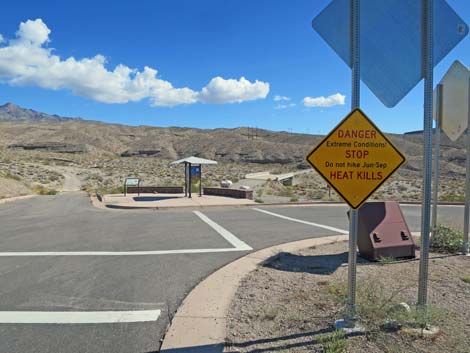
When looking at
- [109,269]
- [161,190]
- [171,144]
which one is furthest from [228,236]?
[171,144]

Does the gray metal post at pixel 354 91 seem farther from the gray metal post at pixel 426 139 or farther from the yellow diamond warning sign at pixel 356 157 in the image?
the gray metal post at pixel 426 139

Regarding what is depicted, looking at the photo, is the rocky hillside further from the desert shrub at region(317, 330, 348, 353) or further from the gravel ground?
the desert shrub at region(317, 330, 348, 353)

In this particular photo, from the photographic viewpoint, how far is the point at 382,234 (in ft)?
19.5

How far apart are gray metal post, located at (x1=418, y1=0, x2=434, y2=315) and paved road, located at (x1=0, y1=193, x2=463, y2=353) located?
2.55 metres

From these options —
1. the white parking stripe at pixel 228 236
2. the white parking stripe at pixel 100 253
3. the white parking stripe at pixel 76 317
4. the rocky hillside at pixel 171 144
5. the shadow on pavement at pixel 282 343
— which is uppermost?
the rocky hillside at pixel 171 144

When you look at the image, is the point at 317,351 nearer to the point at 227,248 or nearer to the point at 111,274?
the point at 111,274

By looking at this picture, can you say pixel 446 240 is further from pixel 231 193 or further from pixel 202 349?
pixel 231 193

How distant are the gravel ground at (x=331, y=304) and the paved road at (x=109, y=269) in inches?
33.5

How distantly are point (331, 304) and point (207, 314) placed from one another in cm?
134

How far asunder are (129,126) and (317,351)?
449ft

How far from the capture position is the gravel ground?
316 centimetres

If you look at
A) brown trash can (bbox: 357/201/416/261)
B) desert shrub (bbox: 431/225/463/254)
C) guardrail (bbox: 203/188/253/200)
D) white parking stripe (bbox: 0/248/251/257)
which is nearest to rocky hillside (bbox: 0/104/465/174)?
guardrail (bbox: 203/188/253/200)

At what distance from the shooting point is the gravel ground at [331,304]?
3.16 meters

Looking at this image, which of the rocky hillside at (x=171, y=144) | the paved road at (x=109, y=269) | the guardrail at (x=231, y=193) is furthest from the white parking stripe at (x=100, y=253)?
the rocky hillside at (x=171, y=144)
